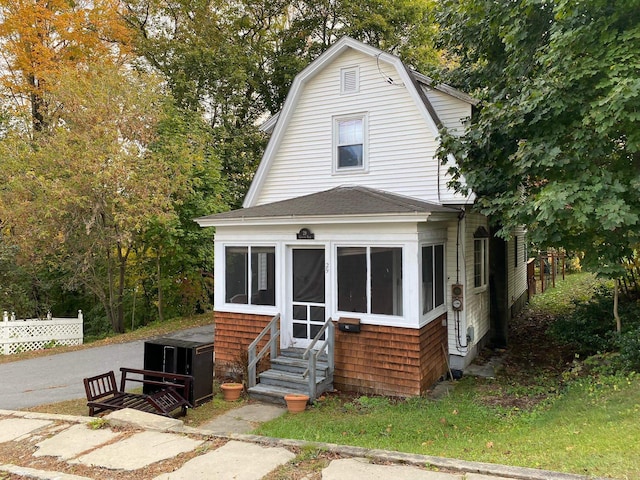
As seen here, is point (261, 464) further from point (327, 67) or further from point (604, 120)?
point (327, 67)

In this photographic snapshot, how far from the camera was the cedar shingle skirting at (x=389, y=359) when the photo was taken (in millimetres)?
7422

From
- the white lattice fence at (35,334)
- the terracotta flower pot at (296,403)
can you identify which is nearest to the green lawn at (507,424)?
the terracotta flower pot at (296,403)

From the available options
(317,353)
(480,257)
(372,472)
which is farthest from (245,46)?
(372,472)

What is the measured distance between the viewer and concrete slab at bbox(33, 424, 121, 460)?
4.86 m

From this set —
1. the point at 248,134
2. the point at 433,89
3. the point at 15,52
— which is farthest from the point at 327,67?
the point at 15,52

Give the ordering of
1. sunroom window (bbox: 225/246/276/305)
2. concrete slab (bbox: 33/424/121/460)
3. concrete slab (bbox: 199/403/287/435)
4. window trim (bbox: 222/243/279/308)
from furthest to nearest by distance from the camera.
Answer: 1. sunroom window (bbox: 225/246/276/305)
2. window trim (bbox: 222/243/279/308)
3. concrete slab (bbox: 199/403/287/435)
4. concrete slab (bbox: 33/424/121/460)

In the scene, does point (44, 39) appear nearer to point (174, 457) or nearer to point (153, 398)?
point (153, 398)

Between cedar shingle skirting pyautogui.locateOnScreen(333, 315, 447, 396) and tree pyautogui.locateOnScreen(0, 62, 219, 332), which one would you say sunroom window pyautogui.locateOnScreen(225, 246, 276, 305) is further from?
tree pyautogui.locateOnScreen(0, 62, 219, 332)

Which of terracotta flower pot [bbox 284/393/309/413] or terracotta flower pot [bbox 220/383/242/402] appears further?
terracotta flower pot [bbox 220/383/242/402]

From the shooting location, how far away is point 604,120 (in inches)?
232

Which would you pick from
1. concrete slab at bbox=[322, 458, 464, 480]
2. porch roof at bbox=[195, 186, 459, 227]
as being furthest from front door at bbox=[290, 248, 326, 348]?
concrete slab at bbox=[322, 458, 464, 480]

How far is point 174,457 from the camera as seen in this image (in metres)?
4.57

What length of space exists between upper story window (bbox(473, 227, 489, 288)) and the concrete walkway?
6719 millimetres

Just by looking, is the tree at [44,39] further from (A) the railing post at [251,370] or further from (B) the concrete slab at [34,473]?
(B) the concrete slab at [34,473]
